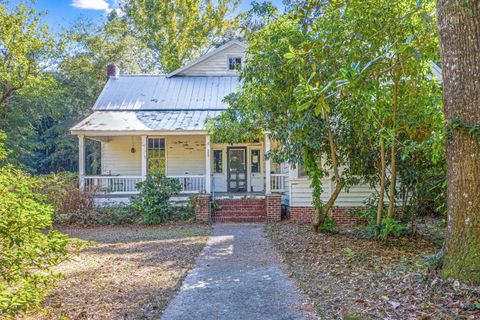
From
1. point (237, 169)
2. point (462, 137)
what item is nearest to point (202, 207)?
point (237, 169)

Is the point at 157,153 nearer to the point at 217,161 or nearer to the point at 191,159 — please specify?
the point at 191,159

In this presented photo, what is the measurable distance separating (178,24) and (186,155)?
14268 millimetres

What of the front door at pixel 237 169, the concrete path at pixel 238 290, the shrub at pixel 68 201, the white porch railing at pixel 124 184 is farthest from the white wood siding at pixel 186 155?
the concrete path at pixel 238 290

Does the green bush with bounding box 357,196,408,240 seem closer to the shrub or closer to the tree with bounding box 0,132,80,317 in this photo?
the tree with bounding box 0,132,80,317

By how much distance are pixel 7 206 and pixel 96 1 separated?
26985 millimetres

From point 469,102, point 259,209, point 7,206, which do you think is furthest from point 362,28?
point 259,209

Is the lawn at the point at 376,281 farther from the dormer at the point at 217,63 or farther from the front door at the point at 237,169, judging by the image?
the dormer at the point at 217,63

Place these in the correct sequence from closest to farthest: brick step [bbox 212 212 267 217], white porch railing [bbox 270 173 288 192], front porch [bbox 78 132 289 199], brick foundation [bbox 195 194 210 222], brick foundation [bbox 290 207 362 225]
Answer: brick foundation [bbox 290 207 362 225] < brick foundation [bbox 195 194 210 222] < brick step [bbox 212 212 267 217] < white porch railing [bbox 270 173 288 192] < front porch [bbox 78 132 289 199]

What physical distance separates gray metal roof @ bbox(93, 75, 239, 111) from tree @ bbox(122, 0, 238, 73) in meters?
8.01

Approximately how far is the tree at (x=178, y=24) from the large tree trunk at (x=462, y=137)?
914 inches

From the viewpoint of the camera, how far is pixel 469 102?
412 cm

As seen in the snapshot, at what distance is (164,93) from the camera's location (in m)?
17.2

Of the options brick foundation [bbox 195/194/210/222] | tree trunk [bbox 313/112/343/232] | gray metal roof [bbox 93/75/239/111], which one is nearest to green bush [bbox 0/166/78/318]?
Result: tree trunk [bbox 313/112/343/232]

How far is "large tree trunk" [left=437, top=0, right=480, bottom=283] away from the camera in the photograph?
4.07 metres
